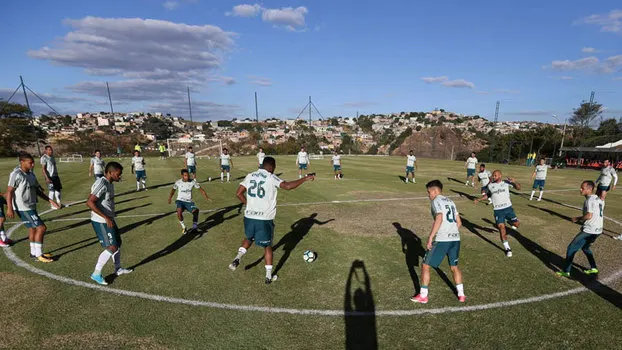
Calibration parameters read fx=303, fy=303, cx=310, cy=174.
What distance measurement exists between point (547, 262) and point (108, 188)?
1021cm

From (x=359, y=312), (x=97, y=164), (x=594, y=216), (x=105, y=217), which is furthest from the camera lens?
(x=97, y=164)

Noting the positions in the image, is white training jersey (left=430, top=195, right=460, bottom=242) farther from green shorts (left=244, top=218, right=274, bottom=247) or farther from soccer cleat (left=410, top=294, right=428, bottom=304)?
green shorts (left=244, top=218, right=274, bottom=247)

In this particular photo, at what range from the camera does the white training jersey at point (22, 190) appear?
23.5 feet

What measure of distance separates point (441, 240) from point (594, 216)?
3881 millimetres

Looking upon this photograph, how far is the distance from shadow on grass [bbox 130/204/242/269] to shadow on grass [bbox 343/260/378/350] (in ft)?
15.9

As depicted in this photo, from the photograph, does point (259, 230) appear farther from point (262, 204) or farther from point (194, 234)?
point (194, 234)

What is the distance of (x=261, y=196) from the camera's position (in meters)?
6.12

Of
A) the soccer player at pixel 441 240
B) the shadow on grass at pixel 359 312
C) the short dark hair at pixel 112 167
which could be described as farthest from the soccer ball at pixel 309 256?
the short dark hair at pixel 112 167

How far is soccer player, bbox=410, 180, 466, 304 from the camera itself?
17.6 ft

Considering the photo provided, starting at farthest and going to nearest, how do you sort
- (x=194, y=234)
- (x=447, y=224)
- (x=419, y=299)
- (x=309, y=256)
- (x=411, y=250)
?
(x=194, y=234) < (x=411, y=250) < (x=309, y=256) < (x=419, y=299) < (x=447, y=224)

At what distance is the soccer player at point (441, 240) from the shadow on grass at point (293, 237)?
10.5 ft

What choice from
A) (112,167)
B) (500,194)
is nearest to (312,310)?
(112,167)

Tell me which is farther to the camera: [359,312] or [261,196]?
[261,196]

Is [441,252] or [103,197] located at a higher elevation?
[103,197]
